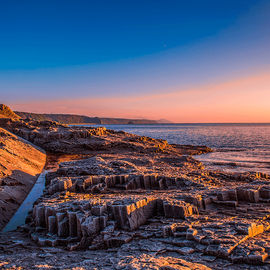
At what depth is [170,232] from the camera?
5648mm

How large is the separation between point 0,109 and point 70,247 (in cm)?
3886

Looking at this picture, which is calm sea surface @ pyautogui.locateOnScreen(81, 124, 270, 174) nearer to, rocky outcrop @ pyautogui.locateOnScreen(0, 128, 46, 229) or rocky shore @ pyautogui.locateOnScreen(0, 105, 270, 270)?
rocky shore @ pyautogui.locateOnScreen(0, 105, 270, 270)

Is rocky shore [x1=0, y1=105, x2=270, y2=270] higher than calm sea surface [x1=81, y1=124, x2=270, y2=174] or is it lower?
higher

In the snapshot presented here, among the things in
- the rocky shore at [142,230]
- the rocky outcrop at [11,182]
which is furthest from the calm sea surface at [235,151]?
the rocky outcrop at [11,182]

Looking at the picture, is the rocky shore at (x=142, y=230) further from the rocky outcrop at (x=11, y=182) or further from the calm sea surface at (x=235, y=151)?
the calm sea surface at (x=235, y=151)

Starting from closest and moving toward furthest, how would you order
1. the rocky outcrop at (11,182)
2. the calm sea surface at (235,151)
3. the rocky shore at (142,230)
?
1. the rocky shore at (142,230)
2. the rocky outcrop at (11,182)
3. the calm sea surface at (235,151)

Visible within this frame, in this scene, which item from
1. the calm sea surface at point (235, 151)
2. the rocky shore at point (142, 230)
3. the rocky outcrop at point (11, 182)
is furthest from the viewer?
the calm sea surface at point (235, 151)

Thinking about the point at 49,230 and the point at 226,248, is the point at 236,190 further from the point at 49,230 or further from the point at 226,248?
the point at 49,230

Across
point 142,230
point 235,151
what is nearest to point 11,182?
point 142,230

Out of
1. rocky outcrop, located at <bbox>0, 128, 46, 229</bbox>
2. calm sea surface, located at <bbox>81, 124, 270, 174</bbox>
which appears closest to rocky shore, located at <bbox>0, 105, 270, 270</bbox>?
rocky outcrop, located at <bbox>0, 128, 46, 229</bbox>

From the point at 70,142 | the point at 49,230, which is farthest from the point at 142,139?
the point at 49,230

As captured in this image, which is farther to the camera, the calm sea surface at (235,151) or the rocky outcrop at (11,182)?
the calm sea surface at (235,151)

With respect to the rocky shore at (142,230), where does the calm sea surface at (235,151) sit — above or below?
below

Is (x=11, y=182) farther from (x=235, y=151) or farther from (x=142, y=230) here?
(x=235, y=151)
